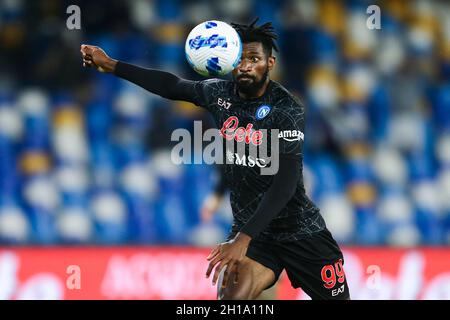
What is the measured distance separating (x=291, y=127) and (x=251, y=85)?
1.23 ft

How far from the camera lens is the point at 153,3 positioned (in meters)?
12.1

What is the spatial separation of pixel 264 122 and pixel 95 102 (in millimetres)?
5845

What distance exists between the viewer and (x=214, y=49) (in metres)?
5.54

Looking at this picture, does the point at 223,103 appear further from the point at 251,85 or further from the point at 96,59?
the point at 96,59

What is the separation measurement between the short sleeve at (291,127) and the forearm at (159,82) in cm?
73

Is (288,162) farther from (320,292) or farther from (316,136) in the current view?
(316,136)

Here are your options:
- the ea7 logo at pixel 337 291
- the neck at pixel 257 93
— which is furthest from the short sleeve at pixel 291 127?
the ea7 logo at pixel 337 291

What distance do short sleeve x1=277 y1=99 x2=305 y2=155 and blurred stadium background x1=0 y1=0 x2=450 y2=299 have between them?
4.20m

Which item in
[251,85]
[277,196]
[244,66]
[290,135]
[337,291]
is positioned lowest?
[337,291]

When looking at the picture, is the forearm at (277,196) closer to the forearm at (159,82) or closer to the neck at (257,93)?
the neck at (257,93)

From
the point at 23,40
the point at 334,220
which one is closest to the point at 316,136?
the point at 334,220

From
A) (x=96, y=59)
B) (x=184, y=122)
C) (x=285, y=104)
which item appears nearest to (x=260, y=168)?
(x=285, y=104)

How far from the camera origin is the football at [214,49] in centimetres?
554

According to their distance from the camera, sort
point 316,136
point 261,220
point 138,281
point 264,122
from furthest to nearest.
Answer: point 316,136 → point 138,281 → point 264,122 → point 261,220
